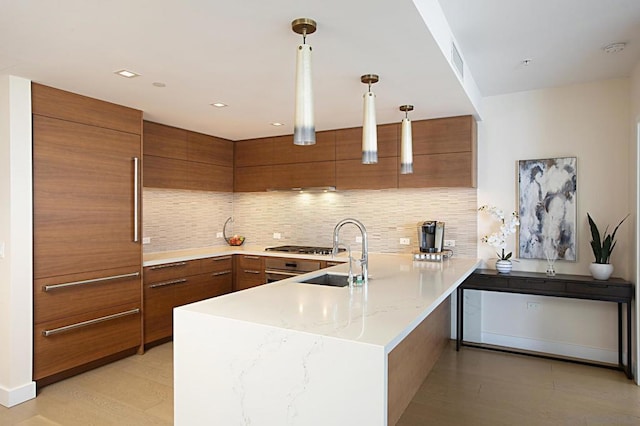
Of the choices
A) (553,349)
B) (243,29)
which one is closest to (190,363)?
(243,29)

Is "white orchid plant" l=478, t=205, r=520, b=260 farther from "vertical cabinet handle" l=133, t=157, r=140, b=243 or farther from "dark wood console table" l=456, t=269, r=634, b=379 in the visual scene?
"vertical cabinet handle" l=133, t=157, r=140, b=243

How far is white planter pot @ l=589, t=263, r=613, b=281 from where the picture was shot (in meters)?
3.59

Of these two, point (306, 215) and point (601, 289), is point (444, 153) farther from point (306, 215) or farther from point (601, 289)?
point (306, 215)

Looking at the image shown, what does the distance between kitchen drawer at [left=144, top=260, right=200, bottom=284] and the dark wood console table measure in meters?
2.93

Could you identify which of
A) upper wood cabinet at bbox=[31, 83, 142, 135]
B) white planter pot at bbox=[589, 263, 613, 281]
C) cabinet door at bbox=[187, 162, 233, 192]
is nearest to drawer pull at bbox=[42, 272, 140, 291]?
upper wood cabinet at bbox=[31, 83, 142, 135]

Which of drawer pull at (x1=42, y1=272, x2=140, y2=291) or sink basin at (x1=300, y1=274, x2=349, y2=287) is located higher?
sink basin at (x1=300, y1=274, x2=349, y2=287)

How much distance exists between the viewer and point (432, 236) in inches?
167

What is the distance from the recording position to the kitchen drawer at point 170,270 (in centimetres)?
411

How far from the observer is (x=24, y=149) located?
120 inches

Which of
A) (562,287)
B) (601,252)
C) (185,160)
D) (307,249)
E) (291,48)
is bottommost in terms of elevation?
(562,287)

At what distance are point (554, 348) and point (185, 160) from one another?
4.53m

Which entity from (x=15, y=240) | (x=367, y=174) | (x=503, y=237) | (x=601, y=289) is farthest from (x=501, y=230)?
(x=15, y=240)

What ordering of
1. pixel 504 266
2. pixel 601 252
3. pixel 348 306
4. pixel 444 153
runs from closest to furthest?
pixel 348 306, pixel 601 252, pixel 504 266, pixel 444 153

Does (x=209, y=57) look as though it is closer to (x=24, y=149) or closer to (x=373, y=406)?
(x=24, y=149)
